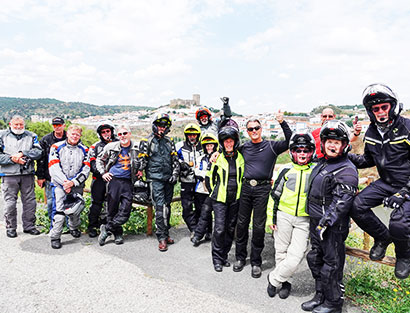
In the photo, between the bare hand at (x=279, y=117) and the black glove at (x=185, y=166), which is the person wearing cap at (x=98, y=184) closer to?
the black glove at (x=185, y=166)

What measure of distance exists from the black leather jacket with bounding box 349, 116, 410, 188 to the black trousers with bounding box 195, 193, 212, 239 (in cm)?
288

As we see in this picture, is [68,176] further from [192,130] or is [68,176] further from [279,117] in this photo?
[279,117]

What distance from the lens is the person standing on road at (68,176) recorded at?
17.7 feet

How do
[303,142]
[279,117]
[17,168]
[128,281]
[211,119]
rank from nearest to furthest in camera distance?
[303,142] < [279,117] < [128,281] < [17,168] < [211,119]

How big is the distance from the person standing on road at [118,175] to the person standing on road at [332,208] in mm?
3222

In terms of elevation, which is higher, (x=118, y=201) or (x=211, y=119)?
(x=211, y=119)

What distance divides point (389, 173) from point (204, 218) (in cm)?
315

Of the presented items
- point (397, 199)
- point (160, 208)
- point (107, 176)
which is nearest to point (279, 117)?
point (397, 199)

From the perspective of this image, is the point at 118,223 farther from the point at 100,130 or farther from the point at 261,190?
the point at 261,190

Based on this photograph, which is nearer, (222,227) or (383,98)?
(383,98)

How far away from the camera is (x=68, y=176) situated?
5547mm

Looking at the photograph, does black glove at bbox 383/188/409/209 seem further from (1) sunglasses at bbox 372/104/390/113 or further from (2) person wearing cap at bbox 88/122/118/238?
(2) person wearing cap at bbox 88/122/118/238

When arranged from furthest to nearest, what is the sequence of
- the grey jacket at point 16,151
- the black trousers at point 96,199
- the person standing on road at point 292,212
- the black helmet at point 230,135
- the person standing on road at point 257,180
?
the black trousers at point 96,199 < the grey jacket at point 16,151 < the black helmet at point 230,135 < the person standing on road at point 257,180 < the person standing on road at point 292,212

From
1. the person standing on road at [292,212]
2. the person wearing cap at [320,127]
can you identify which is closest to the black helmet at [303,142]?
the person standing on road at [292,212]
